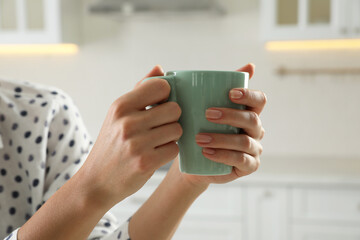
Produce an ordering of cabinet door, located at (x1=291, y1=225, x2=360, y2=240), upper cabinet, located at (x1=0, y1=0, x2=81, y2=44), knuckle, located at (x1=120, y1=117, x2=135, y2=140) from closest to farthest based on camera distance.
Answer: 1. knuckle, located at (x1=120, y1=117, x2=135, y2=140)
2. cabinet door, located at (x1=291, y1=225, x2=360, y2=240)
3. upper cabinet, located at (x1=0, y1=0, x2=81, y2=44)

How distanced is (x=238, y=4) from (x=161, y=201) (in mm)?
2156

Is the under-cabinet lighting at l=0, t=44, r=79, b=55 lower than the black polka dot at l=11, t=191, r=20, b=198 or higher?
higher

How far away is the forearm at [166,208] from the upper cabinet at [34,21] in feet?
6.46

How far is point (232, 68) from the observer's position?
8.82ft

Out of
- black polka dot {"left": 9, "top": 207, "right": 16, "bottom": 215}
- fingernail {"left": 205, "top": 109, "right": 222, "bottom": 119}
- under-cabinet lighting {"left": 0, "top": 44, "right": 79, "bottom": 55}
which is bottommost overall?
black polka dot {"left": 9, "top": 207, "right": 16, "bottom": 215}

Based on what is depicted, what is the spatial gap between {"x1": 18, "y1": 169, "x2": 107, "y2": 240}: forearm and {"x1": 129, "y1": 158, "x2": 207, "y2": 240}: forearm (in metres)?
0.18

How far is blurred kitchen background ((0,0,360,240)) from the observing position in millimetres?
2133

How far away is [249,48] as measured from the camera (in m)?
2.68

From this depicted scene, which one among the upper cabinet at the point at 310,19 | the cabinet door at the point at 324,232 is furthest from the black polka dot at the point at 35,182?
the upper cabinet at the point at 310,19

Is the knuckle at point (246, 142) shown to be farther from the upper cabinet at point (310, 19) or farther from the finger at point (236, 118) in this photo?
the upper cabinet at point (310, 19)

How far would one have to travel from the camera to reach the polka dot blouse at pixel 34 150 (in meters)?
0.87

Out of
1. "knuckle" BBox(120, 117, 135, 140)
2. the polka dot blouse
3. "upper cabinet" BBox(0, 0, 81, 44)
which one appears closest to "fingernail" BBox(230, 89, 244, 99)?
"knuckle" BBox(120, 117, 135, 140)

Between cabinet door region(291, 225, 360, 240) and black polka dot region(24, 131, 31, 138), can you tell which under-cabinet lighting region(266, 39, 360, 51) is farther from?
black polka dot region(24, 131, 31, 138)

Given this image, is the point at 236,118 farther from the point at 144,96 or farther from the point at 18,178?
the point at 18,178
